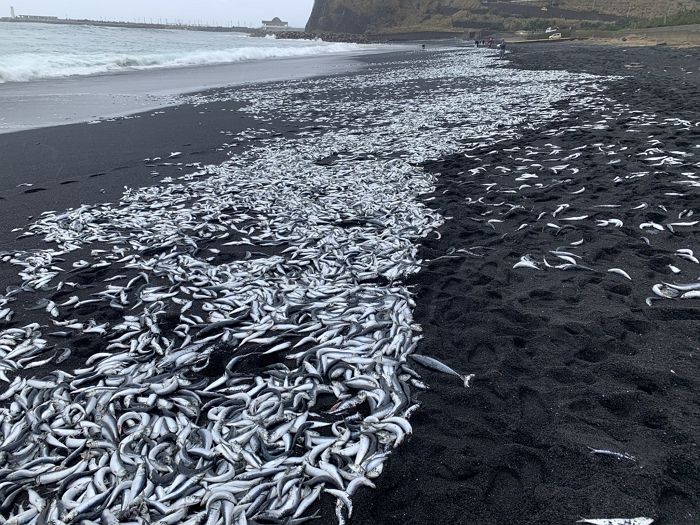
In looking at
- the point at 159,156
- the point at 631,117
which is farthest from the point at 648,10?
the point at 159,156

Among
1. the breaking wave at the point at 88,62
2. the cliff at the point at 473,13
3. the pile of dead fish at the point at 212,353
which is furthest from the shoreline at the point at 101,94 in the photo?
the cliff at the point at 473,13

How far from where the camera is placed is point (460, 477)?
2.57 metres

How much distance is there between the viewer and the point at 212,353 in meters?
3.72

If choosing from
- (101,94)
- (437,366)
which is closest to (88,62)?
(101,94)

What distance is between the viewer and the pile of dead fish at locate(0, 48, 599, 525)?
99.9 inches

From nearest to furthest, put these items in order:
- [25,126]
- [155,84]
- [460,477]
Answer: [460,477] < [25,126] < [155,84]

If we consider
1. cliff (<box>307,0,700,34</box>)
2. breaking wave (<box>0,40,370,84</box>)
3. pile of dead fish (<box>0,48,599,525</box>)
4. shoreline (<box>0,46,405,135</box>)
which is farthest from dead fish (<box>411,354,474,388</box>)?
cliff (<box>307,0,700,34</box>)

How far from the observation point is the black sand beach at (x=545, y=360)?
95.1 inches

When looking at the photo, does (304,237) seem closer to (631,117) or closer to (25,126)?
(631,117)

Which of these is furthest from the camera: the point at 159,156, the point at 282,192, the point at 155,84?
the point at 155,84

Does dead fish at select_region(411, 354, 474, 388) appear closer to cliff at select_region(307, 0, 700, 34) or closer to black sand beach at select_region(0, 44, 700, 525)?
black sand beach at select_region(0, 44, 700, 525)

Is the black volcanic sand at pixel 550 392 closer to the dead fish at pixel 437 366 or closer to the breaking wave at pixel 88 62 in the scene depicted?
the dead fish at pixel 437 366

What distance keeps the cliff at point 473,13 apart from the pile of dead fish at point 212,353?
68.3 metres

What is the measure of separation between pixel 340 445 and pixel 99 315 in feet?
9.54
